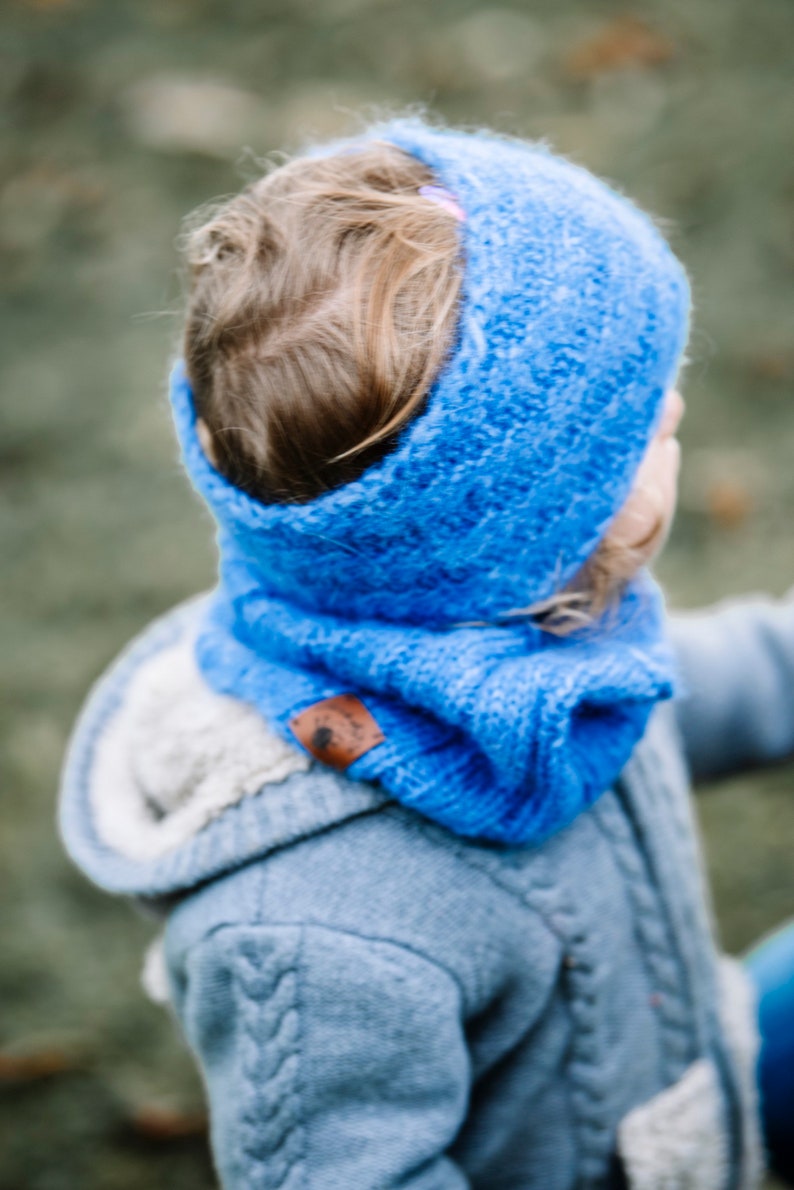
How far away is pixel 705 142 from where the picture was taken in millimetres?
2805

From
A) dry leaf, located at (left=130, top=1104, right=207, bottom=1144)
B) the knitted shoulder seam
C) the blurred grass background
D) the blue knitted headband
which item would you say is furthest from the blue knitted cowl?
dry leaf, located at (left=130, top=1104, right=207, bottom=1144)

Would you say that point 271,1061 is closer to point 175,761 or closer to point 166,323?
point 175,761

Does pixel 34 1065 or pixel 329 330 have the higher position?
pixel 329 330

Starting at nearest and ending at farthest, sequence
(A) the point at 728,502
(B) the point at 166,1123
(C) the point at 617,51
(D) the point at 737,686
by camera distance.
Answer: (D) the point at 737,686
(B) the point at 166,1123
(A) the point at 728,502
(C) the point at 617,51

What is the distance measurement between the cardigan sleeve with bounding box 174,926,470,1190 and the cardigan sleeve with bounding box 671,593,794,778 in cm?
47

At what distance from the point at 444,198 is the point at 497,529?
26cm

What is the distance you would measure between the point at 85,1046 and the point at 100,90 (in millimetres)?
2664

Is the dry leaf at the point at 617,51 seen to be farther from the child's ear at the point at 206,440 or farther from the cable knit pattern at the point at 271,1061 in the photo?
the cable knit pattern at the point at 271,1061

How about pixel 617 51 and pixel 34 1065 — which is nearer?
pixel 34 1065

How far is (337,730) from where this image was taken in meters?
0.89

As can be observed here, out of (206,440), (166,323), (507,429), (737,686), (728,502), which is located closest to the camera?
(507,429)

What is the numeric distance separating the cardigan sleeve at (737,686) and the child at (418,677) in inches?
8.7

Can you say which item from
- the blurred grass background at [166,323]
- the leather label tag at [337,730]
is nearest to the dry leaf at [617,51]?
the blurred grass background at [166,323]

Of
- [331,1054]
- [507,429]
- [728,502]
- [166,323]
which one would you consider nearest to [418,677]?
[507,429]
